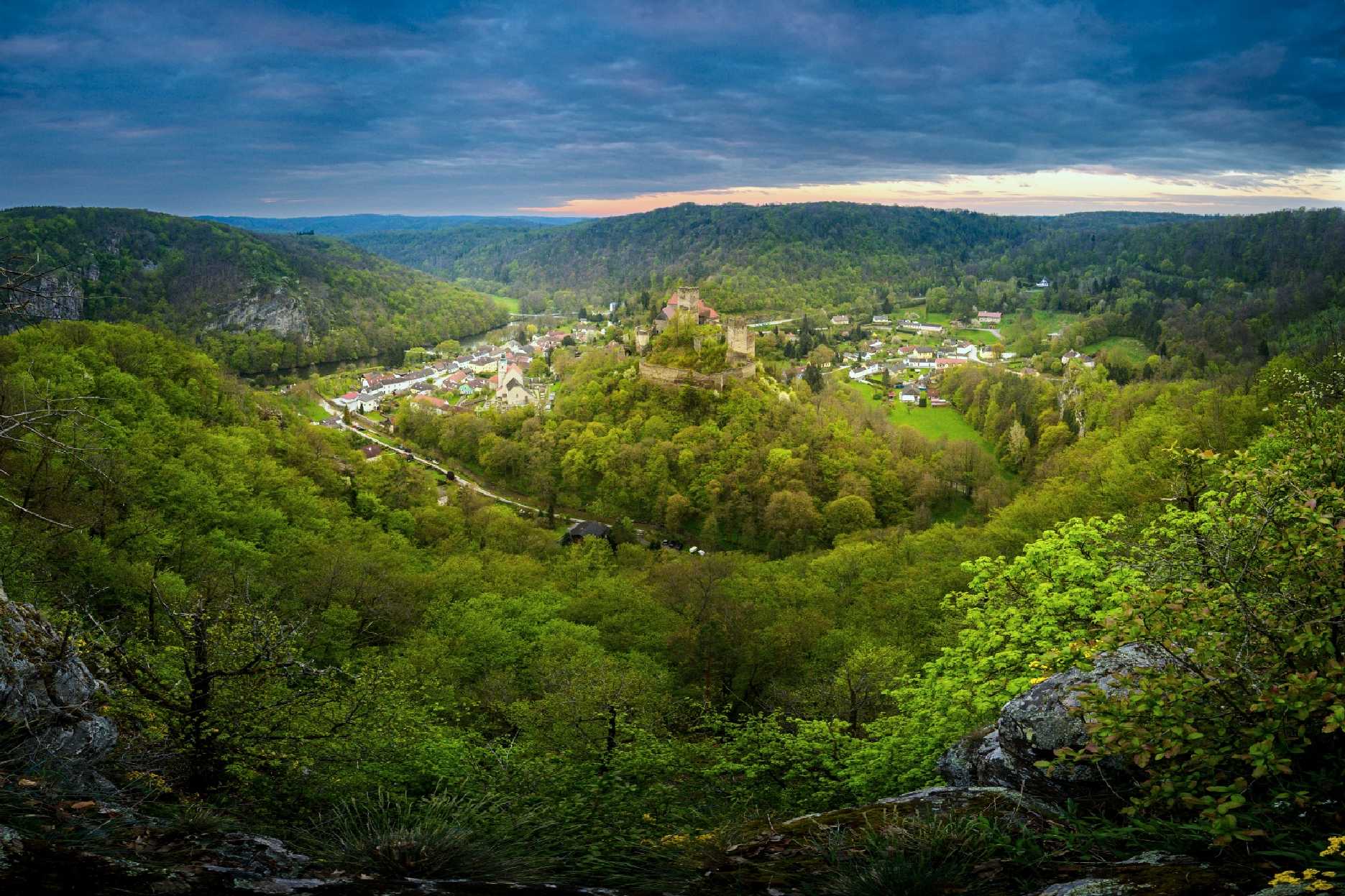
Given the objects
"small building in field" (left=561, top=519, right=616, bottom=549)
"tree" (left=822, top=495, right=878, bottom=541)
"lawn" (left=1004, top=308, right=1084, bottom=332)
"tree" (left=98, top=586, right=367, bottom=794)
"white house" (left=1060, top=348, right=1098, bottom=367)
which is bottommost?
"small building in field" (left=561, top=519, right=616, bottom=549)

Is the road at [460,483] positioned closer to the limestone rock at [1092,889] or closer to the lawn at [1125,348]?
the limestone rock at [1092,889]

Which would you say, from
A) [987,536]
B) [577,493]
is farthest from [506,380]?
[987,536]

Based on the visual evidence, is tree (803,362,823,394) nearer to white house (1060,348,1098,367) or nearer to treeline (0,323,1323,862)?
treeline (0,323,1323,862)

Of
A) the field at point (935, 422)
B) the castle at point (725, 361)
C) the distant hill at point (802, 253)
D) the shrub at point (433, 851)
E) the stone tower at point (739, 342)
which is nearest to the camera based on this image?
the shrub at point (433, 851)

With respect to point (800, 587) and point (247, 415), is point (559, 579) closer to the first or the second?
point (800, 587)

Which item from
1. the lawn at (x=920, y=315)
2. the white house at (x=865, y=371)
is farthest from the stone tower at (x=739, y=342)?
the lawn at (x=920, y=315)

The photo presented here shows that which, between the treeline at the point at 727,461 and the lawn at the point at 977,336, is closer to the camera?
the treeline at the point at 727,461

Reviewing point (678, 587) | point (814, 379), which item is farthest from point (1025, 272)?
point (678, 587)

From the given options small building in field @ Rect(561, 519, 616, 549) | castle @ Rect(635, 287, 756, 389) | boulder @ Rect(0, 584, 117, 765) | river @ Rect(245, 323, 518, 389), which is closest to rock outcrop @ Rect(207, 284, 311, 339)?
river @ Rect(245, 323, 518, 389)
